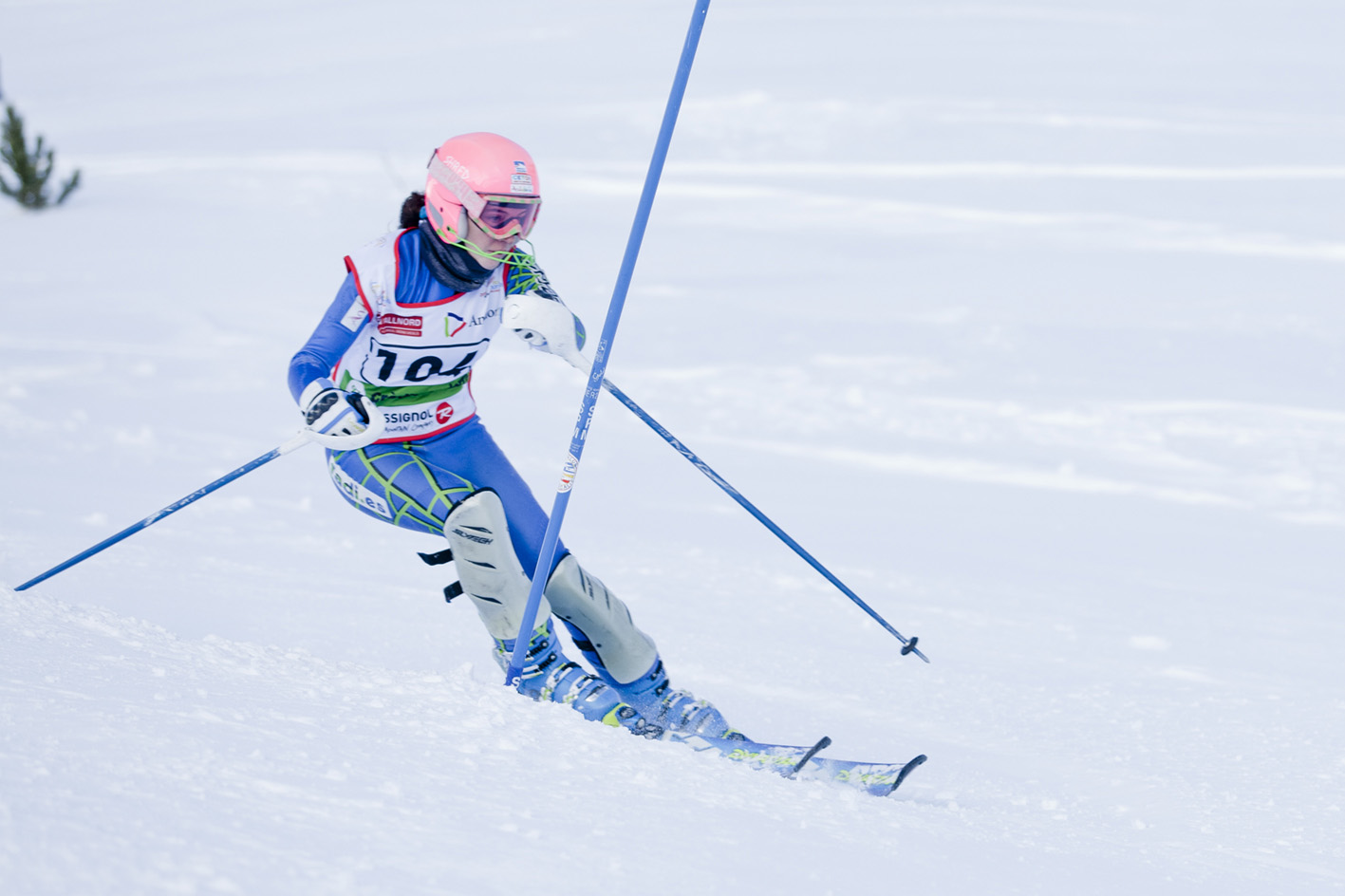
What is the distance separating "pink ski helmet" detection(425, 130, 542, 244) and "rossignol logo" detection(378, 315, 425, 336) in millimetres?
250

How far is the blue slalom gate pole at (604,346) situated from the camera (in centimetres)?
318

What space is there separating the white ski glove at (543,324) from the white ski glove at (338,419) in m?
0.51

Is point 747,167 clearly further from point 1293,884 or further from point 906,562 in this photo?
point 1293,884

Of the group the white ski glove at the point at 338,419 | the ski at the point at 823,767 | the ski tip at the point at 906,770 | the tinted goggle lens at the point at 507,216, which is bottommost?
the ski at the point at 823,767

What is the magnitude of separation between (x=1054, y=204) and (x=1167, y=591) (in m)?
7.41

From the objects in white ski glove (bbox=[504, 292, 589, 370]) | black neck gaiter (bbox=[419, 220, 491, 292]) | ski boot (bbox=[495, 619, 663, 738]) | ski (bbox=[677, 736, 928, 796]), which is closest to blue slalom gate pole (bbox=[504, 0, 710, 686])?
ski boot (bbox=[495, 619, 663, 738])

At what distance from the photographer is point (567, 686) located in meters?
3.37

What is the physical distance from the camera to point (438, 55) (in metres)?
19.7

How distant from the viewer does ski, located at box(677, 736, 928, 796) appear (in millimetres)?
3199

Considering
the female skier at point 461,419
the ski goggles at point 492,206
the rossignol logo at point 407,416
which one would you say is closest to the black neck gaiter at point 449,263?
the female skier at point 461,419

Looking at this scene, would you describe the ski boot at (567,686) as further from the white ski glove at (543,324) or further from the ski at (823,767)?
the white ski glove at (543,324)

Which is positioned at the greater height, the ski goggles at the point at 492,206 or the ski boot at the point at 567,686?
the ski goggles at the point at 492,206

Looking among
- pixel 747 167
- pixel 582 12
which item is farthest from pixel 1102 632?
pixel 582 12

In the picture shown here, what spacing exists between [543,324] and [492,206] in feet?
1.36
